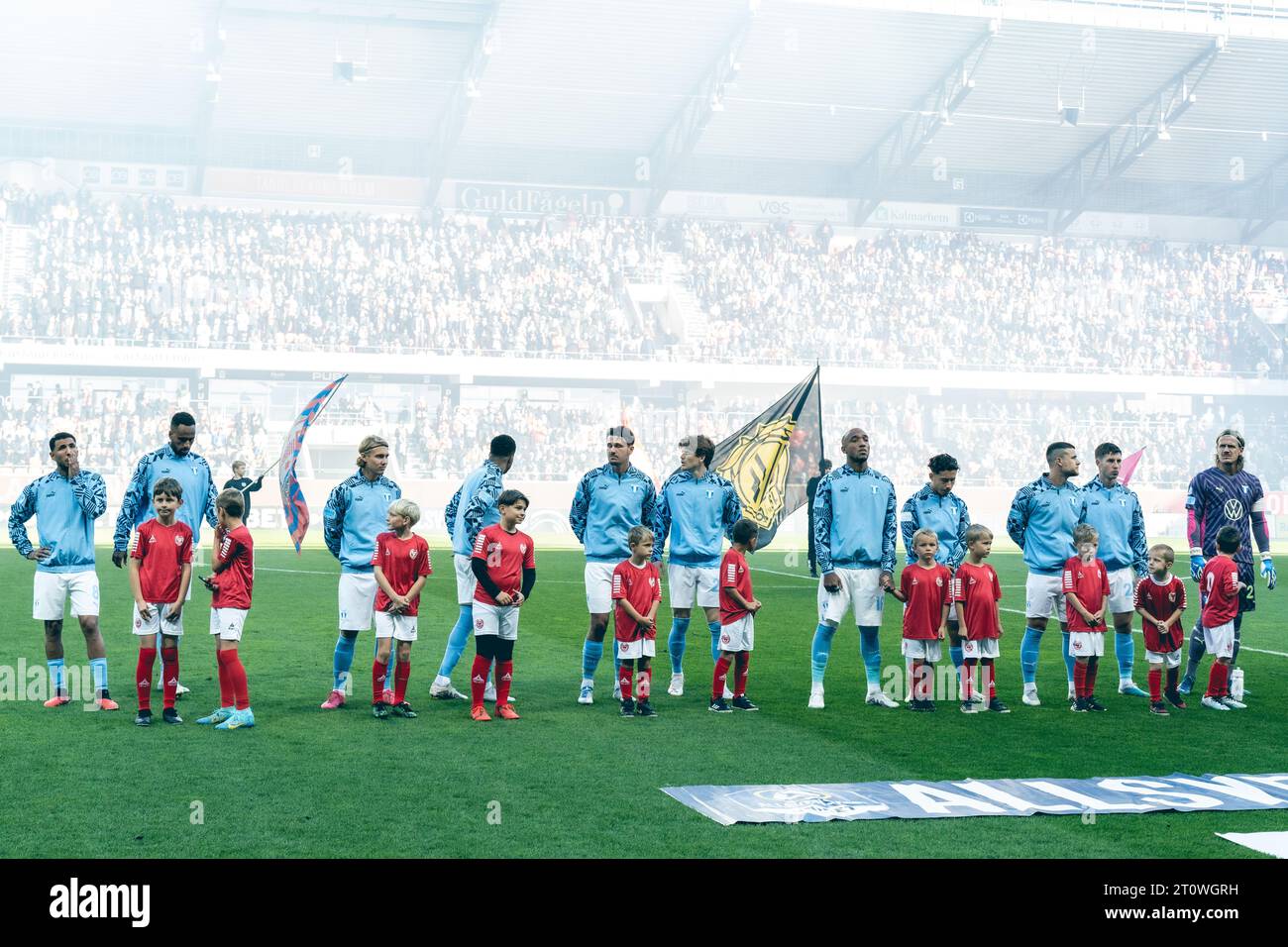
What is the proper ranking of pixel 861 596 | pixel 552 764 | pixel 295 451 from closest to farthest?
pixel 552 764, pixel 861 596, pixel 295 451

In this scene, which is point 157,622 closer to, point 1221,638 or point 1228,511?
point 1221,638

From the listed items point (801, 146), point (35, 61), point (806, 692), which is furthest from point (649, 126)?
point (806, 692)

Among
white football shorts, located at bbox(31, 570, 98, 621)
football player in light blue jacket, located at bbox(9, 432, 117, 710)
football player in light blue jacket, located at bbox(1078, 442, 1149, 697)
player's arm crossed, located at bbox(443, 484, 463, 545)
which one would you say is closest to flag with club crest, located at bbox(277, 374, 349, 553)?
player's arm crossed, located at bbox(443, 484, 463, 545)

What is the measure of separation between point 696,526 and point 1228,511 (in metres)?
4.23

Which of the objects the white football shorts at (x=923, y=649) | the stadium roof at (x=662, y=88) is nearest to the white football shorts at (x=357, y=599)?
the white football shorts at (x=923, y=649)

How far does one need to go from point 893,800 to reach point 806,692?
12.8 feet

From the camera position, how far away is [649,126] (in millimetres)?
44094

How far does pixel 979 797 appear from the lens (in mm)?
7156

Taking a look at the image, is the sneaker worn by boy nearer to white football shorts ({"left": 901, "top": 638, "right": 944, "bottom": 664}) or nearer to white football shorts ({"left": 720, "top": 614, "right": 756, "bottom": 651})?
white football shorts ({"left": 720, "top": 614, "right": 756, "bottom": 651})

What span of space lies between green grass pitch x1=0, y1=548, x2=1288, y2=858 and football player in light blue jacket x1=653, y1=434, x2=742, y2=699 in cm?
82

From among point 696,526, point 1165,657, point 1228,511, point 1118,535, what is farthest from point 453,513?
point 1228,511

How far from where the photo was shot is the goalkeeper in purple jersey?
1071 centimetres
